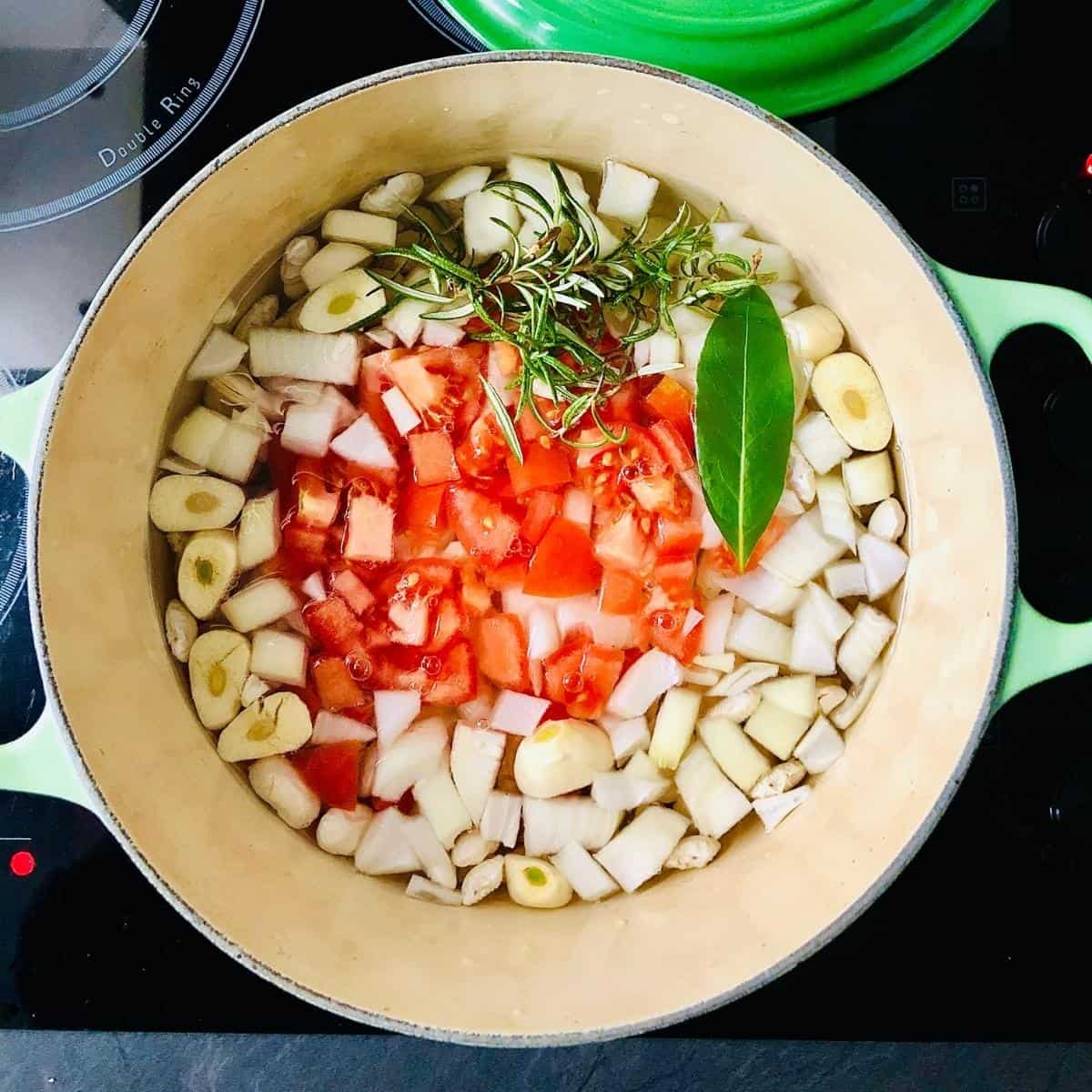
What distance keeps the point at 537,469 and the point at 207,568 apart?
0.35m

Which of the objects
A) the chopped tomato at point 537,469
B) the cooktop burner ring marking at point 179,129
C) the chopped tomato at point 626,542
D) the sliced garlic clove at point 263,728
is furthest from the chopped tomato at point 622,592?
the cooktop burner ring marking at point 179,129

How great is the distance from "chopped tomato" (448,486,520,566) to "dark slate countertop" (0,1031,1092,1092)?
0.51 m

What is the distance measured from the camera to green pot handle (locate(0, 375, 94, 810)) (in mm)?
856

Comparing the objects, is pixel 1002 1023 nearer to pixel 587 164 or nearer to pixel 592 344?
pixel 592 344

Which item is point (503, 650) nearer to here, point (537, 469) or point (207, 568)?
point (537, 469)

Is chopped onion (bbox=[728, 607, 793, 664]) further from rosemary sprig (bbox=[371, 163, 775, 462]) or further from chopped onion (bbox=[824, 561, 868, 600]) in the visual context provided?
rosemary sprig (bbox=[371, 163, 775, 462])

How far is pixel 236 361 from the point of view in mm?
1070

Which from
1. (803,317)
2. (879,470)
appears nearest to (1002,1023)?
(879,470)

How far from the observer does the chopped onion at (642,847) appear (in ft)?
3.49

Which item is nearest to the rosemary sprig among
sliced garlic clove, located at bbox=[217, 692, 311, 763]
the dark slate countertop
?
sliced garlic clove, located at bbox=[217, 692, 311, 763]

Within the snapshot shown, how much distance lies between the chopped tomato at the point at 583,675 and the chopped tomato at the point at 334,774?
22 cm

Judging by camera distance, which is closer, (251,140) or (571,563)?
(251,140)

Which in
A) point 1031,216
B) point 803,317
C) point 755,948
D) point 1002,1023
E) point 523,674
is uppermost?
point 1031,216

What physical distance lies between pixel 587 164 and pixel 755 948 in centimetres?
79
